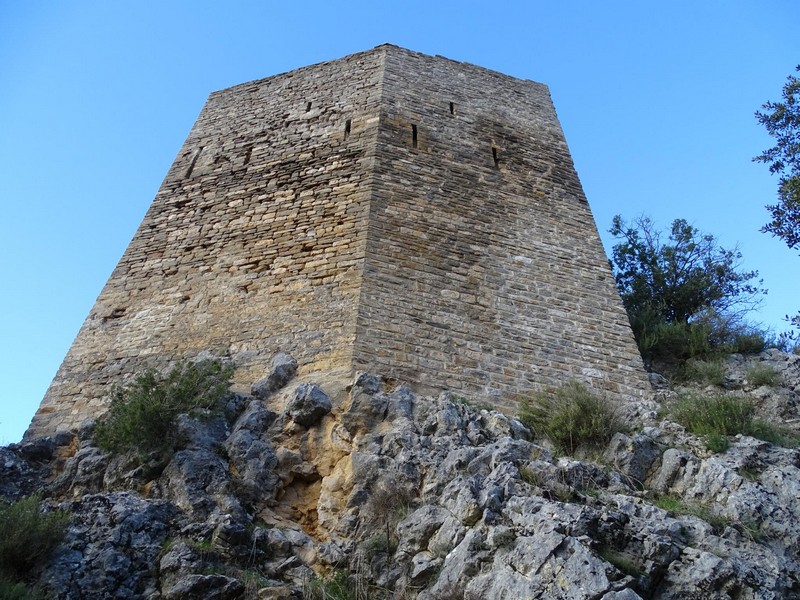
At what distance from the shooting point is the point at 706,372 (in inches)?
282

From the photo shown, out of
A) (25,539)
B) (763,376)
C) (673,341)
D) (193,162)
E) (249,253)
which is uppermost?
(193,162)

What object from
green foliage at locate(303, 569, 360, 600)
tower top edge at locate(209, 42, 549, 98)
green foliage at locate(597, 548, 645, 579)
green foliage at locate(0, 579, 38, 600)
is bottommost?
green foliage at locate(0, 579, 38, 600)

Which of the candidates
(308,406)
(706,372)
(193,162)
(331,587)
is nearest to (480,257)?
(706,372)

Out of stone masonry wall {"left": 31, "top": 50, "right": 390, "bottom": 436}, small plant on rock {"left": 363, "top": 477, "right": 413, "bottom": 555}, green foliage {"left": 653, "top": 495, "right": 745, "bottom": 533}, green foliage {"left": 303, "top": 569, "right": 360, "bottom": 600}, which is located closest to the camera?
green foliage {"left": 303, "top": 569, "right": 360, "bottom": 600}

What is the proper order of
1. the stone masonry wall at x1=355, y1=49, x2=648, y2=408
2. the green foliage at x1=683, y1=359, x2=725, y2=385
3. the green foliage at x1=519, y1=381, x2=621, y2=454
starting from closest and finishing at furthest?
the green foliage at x1=519, y1=381, x2=621, y2=454, the stone masonry wall at x1=355, y1=49, x2=648, y2=408, the green foliage at x1=683, y1=359, x2=725, y2=385

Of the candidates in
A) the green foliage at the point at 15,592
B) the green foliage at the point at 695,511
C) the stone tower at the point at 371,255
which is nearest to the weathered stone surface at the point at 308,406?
the stone tower at the point at 371,255

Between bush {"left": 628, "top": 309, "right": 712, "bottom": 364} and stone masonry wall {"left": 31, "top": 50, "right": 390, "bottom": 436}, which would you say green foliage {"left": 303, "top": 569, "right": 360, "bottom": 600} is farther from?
bush {"left": 628, "top": 309, "right": 712, "bottom": 364}

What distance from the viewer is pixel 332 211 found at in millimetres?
7418

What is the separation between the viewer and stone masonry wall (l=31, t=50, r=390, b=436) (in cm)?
651

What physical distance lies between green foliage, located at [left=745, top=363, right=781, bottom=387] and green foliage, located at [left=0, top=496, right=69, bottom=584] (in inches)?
228

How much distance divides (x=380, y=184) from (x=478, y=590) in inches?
189

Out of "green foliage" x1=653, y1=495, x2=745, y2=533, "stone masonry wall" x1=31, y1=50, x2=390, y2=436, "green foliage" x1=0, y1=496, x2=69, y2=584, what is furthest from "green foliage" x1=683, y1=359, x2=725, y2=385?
"green foliage" x1=0, y1=496, x2=69, y2=584

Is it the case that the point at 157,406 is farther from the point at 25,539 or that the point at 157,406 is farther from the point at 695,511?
the point at 695,511

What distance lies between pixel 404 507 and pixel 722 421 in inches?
99.4
